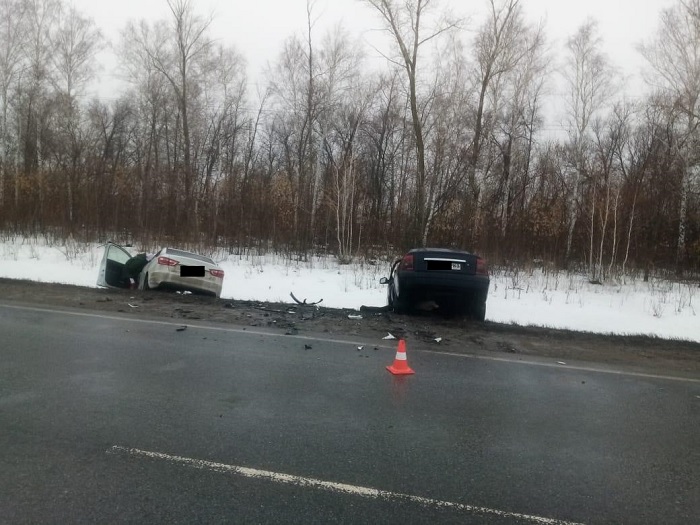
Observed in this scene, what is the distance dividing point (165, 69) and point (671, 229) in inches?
1064

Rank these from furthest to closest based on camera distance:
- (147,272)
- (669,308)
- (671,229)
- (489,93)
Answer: (489,93) < (671,229) < (669,308) < (147,272)

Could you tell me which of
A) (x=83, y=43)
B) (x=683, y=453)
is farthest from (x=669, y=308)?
(x=83, y=43)

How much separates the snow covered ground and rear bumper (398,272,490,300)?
2.06m

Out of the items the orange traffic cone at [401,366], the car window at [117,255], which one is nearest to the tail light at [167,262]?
the car window at [117,255]

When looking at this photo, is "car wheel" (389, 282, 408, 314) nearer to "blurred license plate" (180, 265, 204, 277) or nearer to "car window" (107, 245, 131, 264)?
"blurred license plate" (180, 265, 204, 277)

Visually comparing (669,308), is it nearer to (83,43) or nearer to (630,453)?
(630,453)

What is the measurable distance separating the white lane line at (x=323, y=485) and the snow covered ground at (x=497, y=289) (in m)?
8.30

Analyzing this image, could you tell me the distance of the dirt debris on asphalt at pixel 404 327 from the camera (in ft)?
26.7

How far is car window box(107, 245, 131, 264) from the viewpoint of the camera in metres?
12.5

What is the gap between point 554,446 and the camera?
14.2 ft

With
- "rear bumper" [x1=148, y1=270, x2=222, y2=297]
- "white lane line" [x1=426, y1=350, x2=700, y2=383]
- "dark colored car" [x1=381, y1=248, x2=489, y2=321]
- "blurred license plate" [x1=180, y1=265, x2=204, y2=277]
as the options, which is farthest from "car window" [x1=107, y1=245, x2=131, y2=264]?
"white lane line" [x1=426, y1=350, x2=700, y2=383]

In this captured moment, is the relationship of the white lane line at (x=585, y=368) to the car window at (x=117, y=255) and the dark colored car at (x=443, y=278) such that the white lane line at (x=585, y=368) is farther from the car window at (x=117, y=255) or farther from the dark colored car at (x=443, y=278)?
the car window at (x=117, y=255)

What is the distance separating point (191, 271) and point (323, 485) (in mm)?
8807

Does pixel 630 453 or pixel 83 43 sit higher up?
pixel 83 43
